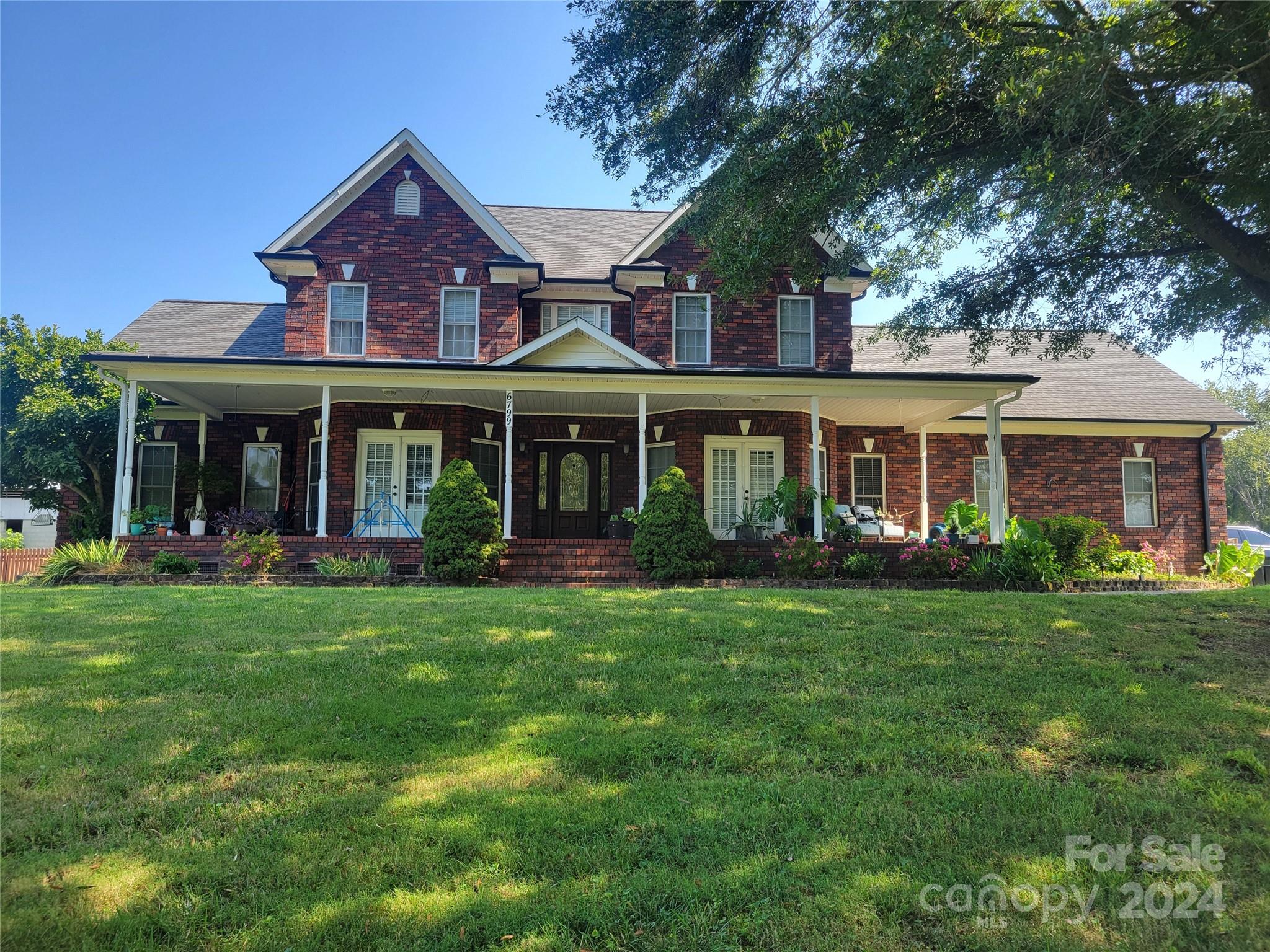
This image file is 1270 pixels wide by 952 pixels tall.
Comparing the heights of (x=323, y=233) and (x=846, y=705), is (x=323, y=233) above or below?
above

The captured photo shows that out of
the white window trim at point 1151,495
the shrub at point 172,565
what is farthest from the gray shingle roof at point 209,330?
the white window trim at point 1151,495

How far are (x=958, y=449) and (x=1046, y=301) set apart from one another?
8377mm

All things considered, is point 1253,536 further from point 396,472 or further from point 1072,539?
point 396,472

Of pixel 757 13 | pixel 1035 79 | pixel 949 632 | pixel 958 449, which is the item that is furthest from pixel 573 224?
pixel 949 632

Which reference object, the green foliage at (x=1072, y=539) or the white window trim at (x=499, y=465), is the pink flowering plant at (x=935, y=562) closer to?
the green foliage at (x=1072, y=539)

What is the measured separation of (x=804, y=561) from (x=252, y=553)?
9.29m

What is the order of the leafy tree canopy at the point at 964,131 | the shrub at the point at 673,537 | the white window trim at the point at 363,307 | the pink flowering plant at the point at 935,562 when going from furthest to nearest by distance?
1. the white window trim at the point at 363,307
2. the pink flowering plant at the point at 935,562
3. the shrub at the point at 673,537
4. the leafy tree canopy at the point at 964,131

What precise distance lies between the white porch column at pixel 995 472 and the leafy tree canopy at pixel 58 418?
17021 millimetres

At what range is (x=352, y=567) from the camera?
1212 centimetres

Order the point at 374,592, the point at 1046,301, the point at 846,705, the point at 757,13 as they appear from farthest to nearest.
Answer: the point at 1046,301 < the point at 374,592 < the point at 757,13 < the point at 846,705

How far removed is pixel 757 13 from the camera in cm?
734

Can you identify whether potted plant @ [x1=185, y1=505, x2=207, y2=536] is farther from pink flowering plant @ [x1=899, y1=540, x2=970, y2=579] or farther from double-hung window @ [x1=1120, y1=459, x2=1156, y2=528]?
double-hung window @ [x1=1120, y1=459, x2=1156, y2=528]

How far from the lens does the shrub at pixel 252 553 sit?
1203 cm

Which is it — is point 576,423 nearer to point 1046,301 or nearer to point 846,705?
point 1046,301
